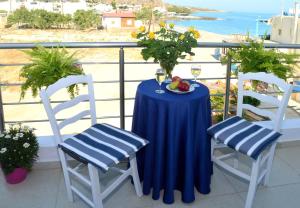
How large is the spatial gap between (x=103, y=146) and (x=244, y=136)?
95 cm

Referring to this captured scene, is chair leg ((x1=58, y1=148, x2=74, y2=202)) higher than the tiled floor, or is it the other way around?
chair leg ((x1=58, y1=148, x2=74, y2=202))

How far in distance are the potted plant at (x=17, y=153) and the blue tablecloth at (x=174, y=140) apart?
0.89 meters

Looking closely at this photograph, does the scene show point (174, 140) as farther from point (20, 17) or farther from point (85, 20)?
point (20, 17)

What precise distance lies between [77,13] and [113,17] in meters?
5.49

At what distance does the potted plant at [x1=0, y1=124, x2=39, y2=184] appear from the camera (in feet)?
7.30

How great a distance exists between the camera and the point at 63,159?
6.57 ft

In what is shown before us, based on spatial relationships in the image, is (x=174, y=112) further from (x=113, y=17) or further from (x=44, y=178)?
(x=113, y=17)

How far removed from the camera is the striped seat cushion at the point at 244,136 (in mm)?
1834

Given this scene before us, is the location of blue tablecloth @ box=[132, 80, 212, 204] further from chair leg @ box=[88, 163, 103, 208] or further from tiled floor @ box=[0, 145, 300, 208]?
chair leg @ box=[88, 163, 103, 208]

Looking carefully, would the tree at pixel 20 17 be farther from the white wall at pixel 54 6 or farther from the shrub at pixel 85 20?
the white wall at pixel 54 6

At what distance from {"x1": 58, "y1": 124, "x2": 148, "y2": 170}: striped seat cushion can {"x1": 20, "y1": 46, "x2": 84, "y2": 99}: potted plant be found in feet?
2.03

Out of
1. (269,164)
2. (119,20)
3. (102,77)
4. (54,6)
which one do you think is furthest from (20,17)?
(269,164)

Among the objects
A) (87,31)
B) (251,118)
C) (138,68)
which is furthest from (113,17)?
(251,118)

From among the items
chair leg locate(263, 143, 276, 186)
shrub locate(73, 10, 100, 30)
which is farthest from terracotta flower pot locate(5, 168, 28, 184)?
shrub locate(73, 10, 100, 30)
